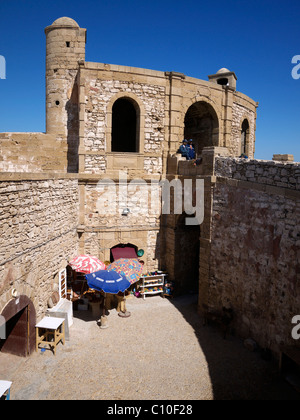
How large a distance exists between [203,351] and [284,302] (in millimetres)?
2598

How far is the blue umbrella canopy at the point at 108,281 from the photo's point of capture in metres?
8.66

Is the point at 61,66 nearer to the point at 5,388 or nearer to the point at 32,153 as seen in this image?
the point at 32,153

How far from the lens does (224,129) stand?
44.7 ft

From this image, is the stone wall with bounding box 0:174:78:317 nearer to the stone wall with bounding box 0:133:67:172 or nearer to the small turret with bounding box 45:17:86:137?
the stone wall with bounding box 0:133:67:172

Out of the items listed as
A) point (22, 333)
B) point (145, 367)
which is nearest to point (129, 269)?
point (145, 367)

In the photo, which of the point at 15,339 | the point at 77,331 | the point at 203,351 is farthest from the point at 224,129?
the point at 15,339

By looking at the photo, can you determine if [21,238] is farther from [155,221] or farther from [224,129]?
[224,129]

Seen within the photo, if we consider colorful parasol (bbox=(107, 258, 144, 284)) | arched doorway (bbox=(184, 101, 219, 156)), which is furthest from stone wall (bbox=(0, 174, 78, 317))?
arched doorway (bbox=(184, 101, 219, 156))

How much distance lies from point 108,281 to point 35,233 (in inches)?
102

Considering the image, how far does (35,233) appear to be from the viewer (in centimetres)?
777

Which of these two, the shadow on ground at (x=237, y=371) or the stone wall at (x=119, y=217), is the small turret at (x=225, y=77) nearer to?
the stone wall at (x=119, y=217)

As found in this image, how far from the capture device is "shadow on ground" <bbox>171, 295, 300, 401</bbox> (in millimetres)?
6465

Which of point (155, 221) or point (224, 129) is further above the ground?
point (224, 129)

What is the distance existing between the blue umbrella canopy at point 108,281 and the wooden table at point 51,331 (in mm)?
1319
